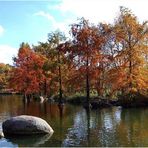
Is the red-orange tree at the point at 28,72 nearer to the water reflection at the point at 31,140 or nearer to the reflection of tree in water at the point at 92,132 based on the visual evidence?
the reflection of tree in water at the point at 92,132

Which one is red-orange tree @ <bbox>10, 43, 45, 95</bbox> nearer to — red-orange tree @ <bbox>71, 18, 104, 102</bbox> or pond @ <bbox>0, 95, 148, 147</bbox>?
red-orange tree @ <bbox>71, 18, 104, 102</bbox>

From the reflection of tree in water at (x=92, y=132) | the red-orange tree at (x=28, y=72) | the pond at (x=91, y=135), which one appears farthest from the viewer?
the red-orange tree at (x=28, y=72)

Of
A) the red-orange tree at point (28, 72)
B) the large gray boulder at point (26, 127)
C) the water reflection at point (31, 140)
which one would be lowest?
the water reflection at point (31, 140)

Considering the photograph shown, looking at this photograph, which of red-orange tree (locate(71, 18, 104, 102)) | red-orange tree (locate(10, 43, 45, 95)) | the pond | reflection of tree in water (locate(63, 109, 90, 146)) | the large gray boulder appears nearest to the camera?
the pond

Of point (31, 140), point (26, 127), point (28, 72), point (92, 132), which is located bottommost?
point (31, 140)

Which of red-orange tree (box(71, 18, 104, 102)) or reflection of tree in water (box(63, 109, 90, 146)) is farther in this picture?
red-orange tree (box(71, 18, 104, 102))

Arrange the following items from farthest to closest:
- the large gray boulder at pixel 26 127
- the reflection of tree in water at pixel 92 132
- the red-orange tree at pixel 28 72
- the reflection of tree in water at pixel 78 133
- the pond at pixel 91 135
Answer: the red-orange tree at pixel 28 72, the large gray boulder at pixel 26 127, the reflection of tree in water at pixel 78 133, the reflection of tree in water at pixel 92 132, the pond at pixel 91 135

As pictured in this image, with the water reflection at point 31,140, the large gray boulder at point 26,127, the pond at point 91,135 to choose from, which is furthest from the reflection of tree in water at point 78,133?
the large gray boulder at point 26,127

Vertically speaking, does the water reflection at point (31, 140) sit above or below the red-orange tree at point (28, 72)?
below

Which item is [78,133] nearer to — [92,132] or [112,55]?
[92,132]

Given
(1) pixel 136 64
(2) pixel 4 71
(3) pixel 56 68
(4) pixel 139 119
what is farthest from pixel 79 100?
(2) pixel 4 71

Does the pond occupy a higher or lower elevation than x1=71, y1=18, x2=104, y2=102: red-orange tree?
lower

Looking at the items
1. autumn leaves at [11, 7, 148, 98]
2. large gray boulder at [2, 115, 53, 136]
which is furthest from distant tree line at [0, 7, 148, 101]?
large gray boulder at [2, 115, 53, 136]

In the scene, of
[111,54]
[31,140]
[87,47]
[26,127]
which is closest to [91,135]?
[31,140]
